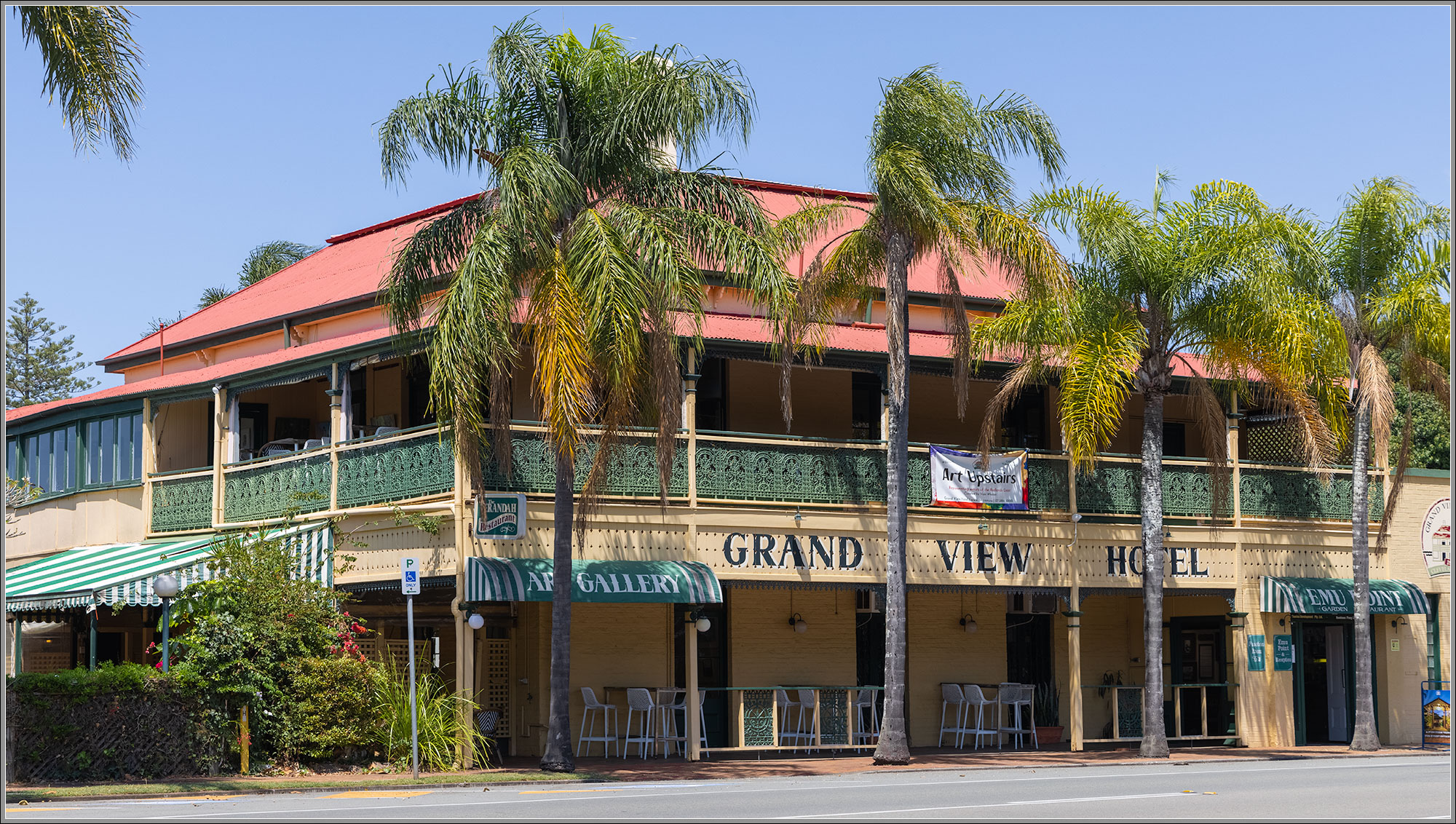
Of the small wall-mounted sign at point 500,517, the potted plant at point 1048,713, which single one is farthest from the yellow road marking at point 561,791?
the potted plant at point 1048,713

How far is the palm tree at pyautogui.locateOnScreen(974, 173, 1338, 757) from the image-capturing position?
22.9m

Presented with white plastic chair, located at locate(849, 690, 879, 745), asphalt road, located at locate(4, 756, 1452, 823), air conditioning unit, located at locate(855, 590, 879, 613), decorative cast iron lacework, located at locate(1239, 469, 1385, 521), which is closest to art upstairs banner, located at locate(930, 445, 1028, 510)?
air conditioning unit, located at locate(855, 590, 879, 613)

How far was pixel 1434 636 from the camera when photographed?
28.9 m

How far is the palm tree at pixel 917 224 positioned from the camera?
69.2ft

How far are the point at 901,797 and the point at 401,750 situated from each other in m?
6.76

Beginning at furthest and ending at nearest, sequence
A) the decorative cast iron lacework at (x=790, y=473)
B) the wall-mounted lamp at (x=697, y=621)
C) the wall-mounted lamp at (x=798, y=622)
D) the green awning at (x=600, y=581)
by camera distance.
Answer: the wall-mounted lamp at (x=798, y=622)
the decorative cast iron lacework at (x=790, y=473)
the wall-mounted lamp at (x=697, y=621)
the green awning at (x=600, y=581)

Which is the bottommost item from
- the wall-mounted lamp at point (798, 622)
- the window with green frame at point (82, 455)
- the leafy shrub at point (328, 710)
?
the leafy shrub at point (328, 710)

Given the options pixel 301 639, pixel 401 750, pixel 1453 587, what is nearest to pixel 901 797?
pixel 401 750

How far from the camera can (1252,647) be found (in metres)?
26.4

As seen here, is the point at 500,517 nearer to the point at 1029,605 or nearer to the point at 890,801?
the point at 890,801

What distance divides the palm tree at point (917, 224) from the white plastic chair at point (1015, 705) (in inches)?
203

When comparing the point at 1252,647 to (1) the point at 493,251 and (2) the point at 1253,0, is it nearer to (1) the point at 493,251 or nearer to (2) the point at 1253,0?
(1) the point at 493,251

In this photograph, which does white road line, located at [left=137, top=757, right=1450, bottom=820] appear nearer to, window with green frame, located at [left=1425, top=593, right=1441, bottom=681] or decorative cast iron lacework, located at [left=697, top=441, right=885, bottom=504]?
decorative cast iron lacework, located at [left=697, top=441, right=885, bottom=504]

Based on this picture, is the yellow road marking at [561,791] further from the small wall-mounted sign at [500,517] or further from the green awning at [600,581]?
the small wall-mounted sign at [500,517]
